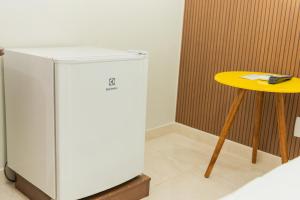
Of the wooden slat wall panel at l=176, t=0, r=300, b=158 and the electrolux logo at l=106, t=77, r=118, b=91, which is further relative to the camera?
the wooden slat wall panel at l=176, t=0, r=300, b=158

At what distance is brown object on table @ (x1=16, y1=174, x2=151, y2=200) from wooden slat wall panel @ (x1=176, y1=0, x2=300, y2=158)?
2.98 ft

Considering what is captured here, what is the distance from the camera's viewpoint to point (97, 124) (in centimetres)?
158

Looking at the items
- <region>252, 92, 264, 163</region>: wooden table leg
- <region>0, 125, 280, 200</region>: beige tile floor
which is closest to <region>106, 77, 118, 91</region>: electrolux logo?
<region>0, 125, 280, 200</region>: beige tile floor

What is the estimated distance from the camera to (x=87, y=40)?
6.89 feet

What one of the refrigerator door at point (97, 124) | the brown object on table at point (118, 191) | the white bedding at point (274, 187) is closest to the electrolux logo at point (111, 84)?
the refrigerator door at point (97, 124)

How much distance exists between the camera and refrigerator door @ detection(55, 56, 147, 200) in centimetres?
147

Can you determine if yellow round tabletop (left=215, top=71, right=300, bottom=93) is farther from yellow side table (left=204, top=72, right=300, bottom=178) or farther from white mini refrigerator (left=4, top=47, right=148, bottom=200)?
white mini refrigerator (left=4, top=47, right=148, bottom=200)

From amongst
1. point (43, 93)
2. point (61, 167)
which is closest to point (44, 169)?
point (61, 167)

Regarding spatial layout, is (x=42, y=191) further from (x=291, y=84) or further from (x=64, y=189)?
(x=291, y=84)

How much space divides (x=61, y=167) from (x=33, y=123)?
26 cm

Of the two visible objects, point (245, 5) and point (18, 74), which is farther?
point (245, 5)

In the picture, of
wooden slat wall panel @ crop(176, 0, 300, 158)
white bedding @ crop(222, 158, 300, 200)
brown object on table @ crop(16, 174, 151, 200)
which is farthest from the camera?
wooden slat wall panel @ crop(176, 0, 300, 158)

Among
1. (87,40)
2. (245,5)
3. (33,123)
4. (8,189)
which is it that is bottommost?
(8,189)

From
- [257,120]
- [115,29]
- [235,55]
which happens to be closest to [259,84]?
[257,120]
